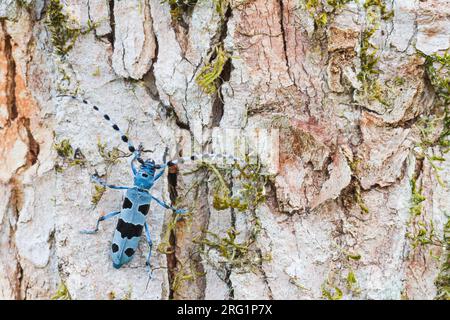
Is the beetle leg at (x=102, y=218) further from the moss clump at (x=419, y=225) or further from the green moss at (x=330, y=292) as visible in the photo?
the moss clump at (x=419, y=225)

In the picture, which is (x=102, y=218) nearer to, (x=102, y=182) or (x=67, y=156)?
(x=102, y=182)

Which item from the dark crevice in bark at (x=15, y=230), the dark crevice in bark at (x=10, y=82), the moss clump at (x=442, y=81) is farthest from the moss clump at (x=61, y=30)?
the moss clump at (x=442, y=81)

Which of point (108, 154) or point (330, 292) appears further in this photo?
point (108, 154)

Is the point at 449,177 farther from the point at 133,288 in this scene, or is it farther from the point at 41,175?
the point at 41,175

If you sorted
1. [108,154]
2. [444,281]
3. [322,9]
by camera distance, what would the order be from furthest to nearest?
1. [108,154]
2. [444,281]
3. [322,9]

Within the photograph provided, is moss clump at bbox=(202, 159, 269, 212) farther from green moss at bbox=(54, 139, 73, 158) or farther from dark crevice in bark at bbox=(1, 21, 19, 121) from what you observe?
dark crevice in bark at bbox=(1, 21, 19, 121)

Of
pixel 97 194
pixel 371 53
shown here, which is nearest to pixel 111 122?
pixel 97 194

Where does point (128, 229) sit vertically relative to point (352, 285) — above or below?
above
